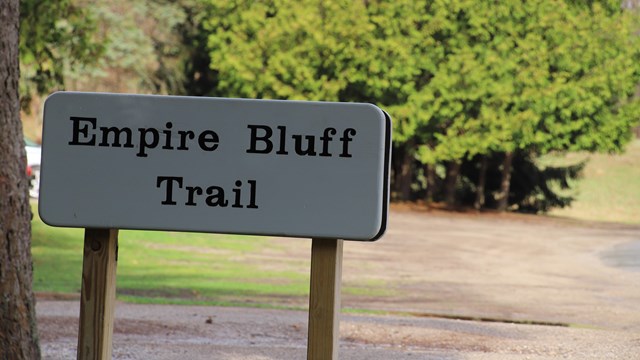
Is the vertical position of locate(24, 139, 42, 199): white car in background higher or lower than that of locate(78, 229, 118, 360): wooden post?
higher

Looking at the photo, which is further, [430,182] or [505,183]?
[430,182]

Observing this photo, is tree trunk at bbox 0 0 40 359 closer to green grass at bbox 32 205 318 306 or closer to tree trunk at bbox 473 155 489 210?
green grass at bbox 32 205 318 306

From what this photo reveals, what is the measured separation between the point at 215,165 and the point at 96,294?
0.76 metres

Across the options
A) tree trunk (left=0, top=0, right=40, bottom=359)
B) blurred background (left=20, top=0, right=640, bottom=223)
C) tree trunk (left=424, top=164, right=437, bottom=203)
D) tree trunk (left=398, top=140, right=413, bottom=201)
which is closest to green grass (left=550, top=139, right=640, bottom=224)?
tree trunk (left=424, top=164, right=437, bottom=203)

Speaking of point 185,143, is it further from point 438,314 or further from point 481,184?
point 481,184

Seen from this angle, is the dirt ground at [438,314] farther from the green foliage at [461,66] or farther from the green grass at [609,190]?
the green grass at [609,190]

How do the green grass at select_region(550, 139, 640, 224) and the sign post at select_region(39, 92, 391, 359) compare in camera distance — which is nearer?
the sign post at select_region(39, 92, 391, 359)

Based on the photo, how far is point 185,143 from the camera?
5.63 metres

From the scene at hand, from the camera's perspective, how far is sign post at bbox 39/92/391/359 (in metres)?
5.49

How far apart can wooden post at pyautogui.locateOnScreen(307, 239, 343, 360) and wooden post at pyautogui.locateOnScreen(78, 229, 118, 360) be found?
90 cm

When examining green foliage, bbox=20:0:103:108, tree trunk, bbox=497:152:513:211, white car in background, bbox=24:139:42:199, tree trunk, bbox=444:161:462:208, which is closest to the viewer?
green foliage, bbox=20:0:103:108

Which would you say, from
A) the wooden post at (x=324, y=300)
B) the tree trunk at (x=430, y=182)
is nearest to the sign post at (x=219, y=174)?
the wooden post at (x=324, y=300)

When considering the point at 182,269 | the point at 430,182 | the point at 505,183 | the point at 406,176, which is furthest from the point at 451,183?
the point at 182,269

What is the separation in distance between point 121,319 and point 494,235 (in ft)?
72.2
